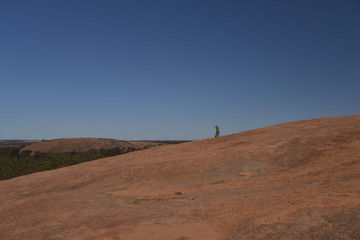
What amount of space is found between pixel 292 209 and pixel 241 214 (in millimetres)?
1444

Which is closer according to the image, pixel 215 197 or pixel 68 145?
pixel 215 197

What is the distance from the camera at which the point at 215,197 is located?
1022 cm

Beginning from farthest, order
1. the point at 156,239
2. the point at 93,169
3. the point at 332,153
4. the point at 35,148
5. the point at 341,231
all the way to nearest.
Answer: the point at 35,148 < the point at 93,169 < the point at 332,153 < the point at 156,239 < the point at 341,231

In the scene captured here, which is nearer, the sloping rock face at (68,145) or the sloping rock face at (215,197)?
the sloping rock face at (215,197)

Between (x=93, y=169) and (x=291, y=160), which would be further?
(x=93, y=169)

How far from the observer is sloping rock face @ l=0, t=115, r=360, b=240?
7.00 metres

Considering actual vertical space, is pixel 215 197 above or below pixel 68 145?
below

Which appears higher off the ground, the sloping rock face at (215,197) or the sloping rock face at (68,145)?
the sloping rock face at (68,145)

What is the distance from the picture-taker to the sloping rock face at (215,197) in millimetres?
7001

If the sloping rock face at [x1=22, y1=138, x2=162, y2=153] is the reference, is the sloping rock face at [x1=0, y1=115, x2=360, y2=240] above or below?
below

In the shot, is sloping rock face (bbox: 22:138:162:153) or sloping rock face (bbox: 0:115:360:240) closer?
sloping rock face (bbox: 0:115:360:240)

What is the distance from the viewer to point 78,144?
78.0 m

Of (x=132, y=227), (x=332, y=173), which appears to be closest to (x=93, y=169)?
(x=132, y=227)

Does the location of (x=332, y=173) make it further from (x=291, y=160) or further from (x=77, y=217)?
(x=77, y=217)
